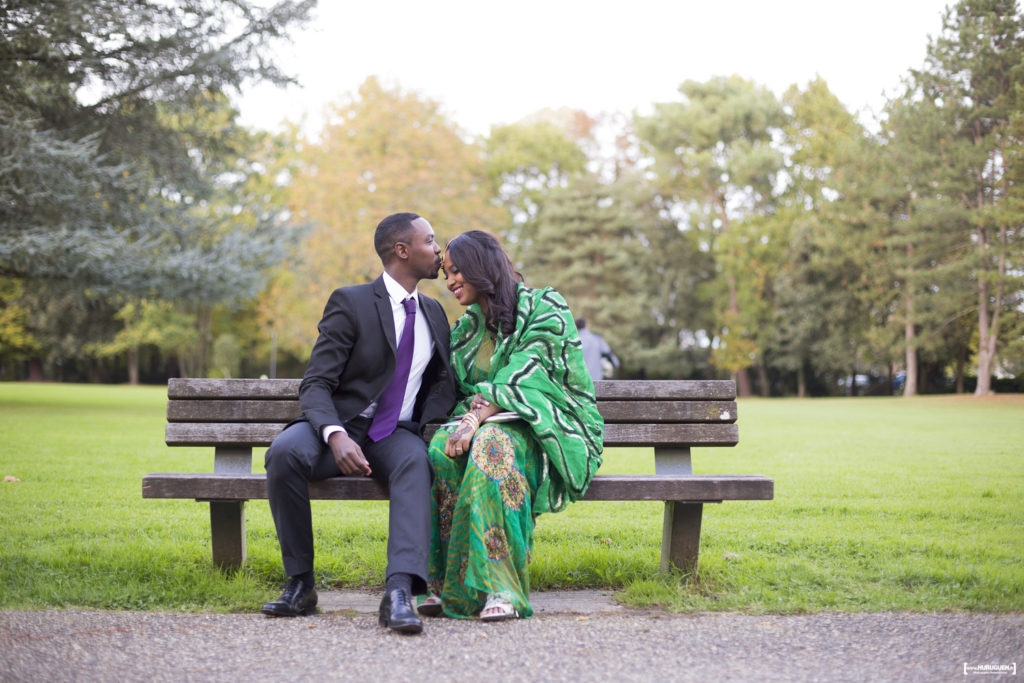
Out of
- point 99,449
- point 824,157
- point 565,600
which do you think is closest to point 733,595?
point 565,600

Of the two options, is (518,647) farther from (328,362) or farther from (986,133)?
(986,133)

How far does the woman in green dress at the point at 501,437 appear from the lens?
3582 millimetres

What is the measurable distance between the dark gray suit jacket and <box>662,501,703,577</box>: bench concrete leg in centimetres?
112

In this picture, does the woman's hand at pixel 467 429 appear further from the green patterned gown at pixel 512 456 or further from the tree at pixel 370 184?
the tree at pixel 370 184

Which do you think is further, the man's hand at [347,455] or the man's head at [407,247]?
the man's head at [407,247]

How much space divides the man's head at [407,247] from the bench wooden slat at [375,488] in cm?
99

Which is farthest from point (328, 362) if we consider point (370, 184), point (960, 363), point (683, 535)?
point (370, 184)

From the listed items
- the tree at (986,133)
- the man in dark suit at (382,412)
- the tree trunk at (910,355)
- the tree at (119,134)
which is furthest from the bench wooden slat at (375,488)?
the tree trunk at (910,355)

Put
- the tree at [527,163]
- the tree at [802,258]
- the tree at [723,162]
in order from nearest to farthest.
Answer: the tree at [802,258] → the tree at [723,162] → the tree at [527,163]

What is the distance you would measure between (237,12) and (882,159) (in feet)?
44.6

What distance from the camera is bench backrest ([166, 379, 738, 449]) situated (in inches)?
160

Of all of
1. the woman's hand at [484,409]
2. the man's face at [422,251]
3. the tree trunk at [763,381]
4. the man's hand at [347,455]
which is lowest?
the tree trunk at [763,381]

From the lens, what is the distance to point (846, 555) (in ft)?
15.2

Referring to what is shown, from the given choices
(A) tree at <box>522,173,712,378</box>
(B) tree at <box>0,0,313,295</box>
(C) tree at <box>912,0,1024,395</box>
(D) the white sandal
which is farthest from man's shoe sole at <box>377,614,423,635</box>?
(A) tree at <box>522,173,712,378</box>
